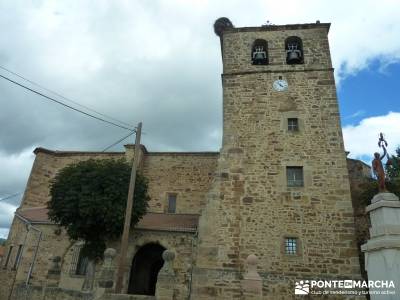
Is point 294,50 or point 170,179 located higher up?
point 294,50

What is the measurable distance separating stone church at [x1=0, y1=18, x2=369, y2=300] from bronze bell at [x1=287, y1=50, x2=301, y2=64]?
0.05m

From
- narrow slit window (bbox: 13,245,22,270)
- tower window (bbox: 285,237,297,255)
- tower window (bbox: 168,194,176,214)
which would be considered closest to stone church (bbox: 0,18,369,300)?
tower window (bbox: 285,237,297,255)

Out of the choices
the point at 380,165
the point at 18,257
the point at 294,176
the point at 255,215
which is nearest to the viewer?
the point at 380,165

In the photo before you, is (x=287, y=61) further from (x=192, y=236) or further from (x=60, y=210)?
(x=60, y=210)

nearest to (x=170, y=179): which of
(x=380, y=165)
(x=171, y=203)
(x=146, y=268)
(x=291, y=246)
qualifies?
(x=171, y=203)

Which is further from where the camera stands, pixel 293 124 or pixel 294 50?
pixel 294 50

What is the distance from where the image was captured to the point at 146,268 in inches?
572

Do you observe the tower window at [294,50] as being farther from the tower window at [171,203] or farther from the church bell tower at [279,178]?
the tower window at [171,203]

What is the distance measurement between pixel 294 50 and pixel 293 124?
381cm

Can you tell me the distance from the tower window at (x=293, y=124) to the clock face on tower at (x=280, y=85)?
143 centimetres

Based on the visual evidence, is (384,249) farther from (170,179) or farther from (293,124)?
Result: (170,179)

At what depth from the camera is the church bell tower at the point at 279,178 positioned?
9.48 meters

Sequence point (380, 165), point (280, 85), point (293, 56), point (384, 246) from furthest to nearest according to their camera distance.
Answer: point (293, 56) < point (280, 85) < point (380, 165) < point (384, 246)

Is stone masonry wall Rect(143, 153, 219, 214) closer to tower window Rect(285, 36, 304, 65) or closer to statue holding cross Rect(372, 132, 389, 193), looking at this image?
tower window Rect(285, 36, 304, 65)
